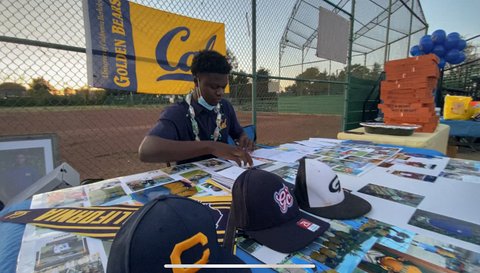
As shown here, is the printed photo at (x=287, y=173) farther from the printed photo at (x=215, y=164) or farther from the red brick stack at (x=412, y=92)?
the red brick stack at (x=412, y=92)

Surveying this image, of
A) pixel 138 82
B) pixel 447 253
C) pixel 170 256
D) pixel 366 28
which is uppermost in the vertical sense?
pixel 366 28

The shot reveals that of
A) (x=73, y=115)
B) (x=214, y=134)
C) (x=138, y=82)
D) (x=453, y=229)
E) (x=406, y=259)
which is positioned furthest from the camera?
(x=73, y=115)

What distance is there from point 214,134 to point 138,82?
982 millimetres

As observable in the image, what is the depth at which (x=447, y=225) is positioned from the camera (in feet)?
2.30

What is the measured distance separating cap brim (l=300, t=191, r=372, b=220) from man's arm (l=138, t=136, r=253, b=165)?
599mm

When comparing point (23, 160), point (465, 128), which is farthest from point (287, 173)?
point (465, 128)

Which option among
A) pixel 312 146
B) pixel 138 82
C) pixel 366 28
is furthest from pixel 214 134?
pixel 366 28

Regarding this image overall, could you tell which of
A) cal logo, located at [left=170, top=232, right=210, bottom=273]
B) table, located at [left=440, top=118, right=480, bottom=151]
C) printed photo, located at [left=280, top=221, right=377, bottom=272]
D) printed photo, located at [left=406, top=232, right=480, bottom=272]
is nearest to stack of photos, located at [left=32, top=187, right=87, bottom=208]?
cal logo, located at [left=170, top=232, right=210, bottom=273]

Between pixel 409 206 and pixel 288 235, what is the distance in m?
0.54

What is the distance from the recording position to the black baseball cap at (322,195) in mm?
750

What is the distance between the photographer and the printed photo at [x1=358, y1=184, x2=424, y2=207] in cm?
86

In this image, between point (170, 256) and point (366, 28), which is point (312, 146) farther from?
point (366, 28)

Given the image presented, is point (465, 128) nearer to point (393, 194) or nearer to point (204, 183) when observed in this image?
point (393, 194)

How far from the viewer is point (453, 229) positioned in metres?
0.68
